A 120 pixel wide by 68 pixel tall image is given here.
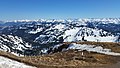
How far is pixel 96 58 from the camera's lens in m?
43.0

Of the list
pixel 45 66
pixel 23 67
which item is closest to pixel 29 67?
pixel 23 67

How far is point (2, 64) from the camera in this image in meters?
24.0

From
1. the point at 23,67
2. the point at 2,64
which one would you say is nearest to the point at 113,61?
the point at 23,67

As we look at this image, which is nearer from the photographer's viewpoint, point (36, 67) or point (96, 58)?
point (36, 67)

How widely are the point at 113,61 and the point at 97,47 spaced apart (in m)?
18.1

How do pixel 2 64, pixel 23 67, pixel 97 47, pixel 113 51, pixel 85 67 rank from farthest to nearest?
1. pixel 97 47
2. pixel 113 51
3. pixel 85 67
4. pixel 23 67
5. pixel 2 64

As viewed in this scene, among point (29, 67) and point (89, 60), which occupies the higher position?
point (29, 67)

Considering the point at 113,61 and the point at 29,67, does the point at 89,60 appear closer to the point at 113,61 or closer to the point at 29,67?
the point at 113,61

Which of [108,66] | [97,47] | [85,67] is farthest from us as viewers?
[97,47]

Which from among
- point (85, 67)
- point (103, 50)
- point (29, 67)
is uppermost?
point (29, 67)

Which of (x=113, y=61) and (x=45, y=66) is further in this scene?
(x=113, y=61)

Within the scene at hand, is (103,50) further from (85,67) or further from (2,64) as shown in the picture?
(2,64)

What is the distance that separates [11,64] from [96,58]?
21.1 metres

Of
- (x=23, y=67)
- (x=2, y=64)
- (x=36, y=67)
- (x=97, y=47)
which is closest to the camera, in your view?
(x=2, y=64)
